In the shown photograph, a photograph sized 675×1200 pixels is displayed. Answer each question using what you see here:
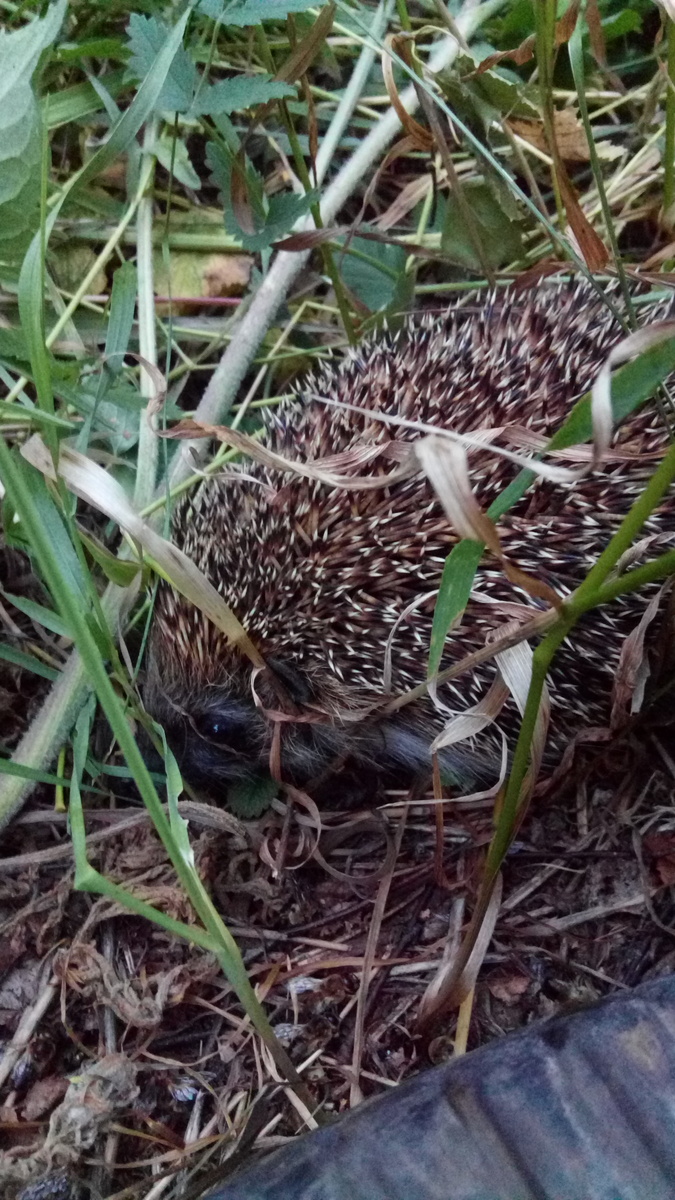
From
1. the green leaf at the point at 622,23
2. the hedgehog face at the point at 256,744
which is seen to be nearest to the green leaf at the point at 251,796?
the hedgehog face at the point at 256,744

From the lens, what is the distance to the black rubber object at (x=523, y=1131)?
1480 millimetres

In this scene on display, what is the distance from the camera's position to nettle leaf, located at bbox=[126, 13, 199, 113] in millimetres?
2203

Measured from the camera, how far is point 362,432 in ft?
6.85

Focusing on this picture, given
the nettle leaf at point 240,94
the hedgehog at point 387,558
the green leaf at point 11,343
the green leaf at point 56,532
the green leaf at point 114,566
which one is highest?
the nettle leaf at point 240,94

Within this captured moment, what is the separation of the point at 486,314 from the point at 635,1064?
5.18ft

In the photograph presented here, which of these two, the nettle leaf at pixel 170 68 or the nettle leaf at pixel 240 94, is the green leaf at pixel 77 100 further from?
the nettle leaf at pixel 240 94

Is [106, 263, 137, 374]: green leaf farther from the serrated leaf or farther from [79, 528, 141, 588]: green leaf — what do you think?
[79, 528, 141, 588]: green leaf

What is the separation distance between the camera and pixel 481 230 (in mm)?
2602

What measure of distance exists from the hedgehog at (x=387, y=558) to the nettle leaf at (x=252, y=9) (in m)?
0.73

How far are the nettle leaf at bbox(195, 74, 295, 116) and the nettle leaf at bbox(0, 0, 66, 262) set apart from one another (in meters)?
0.35

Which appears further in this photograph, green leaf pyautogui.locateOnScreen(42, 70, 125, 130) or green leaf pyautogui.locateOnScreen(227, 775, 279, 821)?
green leaf pyautogui.locateOnScreen(42, 70, 125, 130)

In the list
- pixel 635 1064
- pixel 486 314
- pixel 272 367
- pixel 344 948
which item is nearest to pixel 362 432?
pixel 486 314

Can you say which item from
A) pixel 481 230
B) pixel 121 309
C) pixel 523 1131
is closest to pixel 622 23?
pixel 481 230

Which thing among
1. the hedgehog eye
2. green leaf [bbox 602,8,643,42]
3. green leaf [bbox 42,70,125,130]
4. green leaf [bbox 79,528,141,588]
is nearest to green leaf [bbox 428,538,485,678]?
green leaf [bbox 79,528,141,588]
